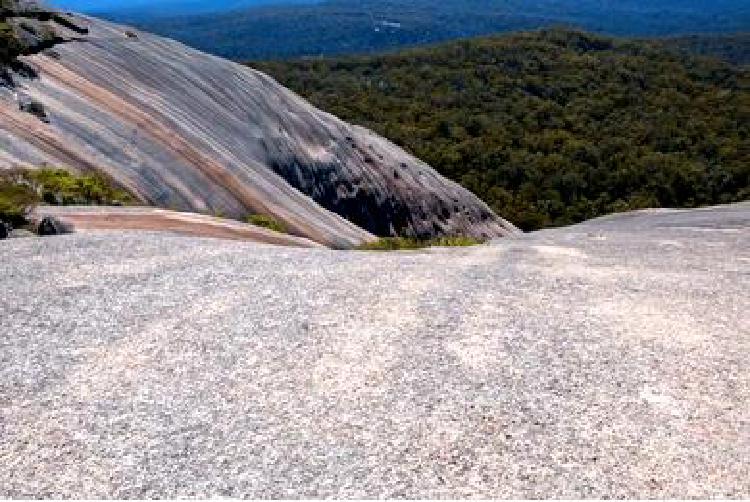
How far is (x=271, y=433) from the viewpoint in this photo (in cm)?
938

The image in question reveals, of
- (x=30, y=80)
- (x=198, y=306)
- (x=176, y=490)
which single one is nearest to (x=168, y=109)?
(x=30, y=80)

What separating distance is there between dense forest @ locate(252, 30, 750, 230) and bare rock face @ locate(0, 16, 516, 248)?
77.5ft

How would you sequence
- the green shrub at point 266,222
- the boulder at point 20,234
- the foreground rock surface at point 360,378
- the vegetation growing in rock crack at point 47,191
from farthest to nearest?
the green shrub at point 266,222 → the vegetation growing in rock crack at point 47,191 → the boulder at point 20,234 → the foreground rock surface at point 360,378

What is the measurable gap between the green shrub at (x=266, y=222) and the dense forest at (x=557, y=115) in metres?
38.1

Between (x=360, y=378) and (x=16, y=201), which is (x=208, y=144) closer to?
(x=16, y=201)

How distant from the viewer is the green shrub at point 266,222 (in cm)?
2603

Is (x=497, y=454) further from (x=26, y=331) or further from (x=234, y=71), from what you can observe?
(x=234, y=71)

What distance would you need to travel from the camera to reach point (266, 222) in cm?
2623

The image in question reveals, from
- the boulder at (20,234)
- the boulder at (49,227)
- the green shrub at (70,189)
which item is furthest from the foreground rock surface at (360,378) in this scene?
the green shrub at (70,189)

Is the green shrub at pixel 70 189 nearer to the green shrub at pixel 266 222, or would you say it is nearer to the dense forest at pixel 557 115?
the green shrub at pixel 266 222

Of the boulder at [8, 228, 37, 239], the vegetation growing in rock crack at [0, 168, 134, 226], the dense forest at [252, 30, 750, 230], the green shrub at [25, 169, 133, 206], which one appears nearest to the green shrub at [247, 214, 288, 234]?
the vegetation growing in rock crack at [0, 168, 134, 226]

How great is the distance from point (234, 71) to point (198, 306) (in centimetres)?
2797

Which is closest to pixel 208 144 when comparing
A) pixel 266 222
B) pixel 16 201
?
pixel 266 222

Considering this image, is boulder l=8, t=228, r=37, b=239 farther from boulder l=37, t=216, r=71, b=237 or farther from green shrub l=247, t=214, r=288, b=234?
green shrub l=247, t=214, r=288, b=234
